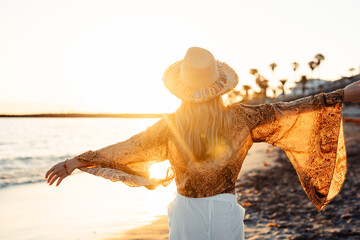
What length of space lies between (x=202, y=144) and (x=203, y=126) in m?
0.12

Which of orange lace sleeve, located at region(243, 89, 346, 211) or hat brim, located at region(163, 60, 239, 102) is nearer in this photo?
hat brim, located at region(163, 60, 239, 102)

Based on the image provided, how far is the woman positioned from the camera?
2.15m

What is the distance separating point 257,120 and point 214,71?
0.50 metres

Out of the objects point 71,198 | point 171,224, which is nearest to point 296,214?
point 171,224

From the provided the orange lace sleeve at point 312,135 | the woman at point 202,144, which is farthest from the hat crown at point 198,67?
the orange lace sleeve at point 312,135

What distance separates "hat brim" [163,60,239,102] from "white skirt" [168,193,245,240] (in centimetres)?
69

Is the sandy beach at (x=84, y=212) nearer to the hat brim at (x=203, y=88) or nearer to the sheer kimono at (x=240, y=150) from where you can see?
the sheer kimono at (x=240, y=150)

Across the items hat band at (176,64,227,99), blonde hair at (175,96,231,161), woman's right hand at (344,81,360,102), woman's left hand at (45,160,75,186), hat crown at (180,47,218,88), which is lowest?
woman's left hand at (45,160,75,186)

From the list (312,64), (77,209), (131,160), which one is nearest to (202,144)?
(131,160)

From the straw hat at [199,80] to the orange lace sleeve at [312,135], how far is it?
0.38 meters

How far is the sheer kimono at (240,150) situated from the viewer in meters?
2.18

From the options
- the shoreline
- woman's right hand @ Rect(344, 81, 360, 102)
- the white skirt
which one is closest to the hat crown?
the white skirt

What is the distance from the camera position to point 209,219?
2150mm

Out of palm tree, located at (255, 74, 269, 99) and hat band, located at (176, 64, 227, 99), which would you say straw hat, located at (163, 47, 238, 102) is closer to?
hat band, located at (176, 64, 227, 99)
